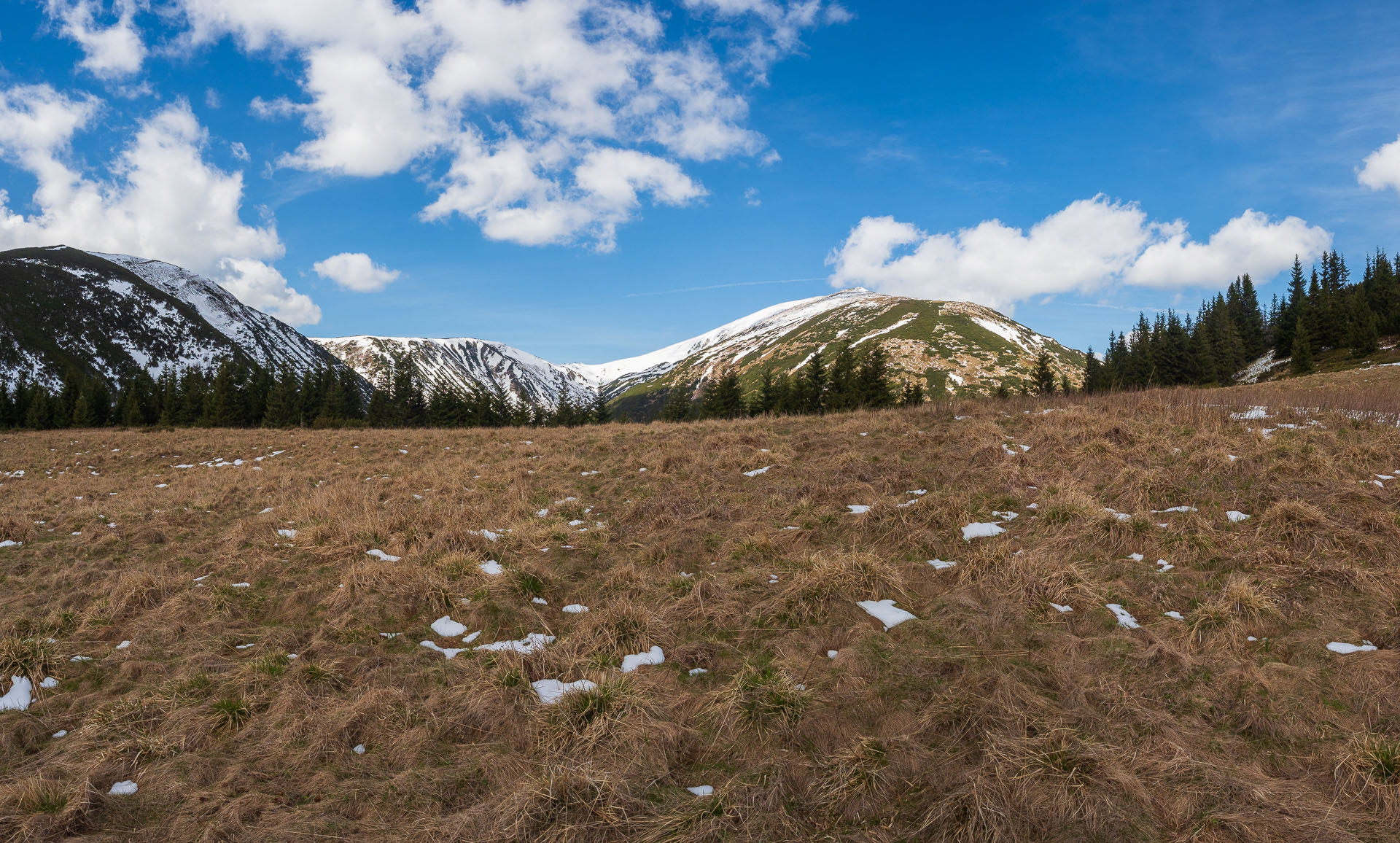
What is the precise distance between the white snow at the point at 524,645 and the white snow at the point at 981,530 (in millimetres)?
6216

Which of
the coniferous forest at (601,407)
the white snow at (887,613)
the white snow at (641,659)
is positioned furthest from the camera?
the coniferous forest at (601,407)

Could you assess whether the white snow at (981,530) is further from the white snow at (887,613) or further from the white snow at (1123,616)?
the white snow at (887,613)

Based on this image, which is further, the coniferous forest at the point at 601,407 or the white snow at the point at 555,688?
the coniferous forest at the point at 601,407

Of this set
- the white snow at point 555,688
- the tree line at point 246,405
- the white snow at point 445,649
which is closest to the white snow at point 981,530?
the white snow at point 555,688

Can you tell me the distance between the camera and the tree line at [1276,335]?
68812 millimetres

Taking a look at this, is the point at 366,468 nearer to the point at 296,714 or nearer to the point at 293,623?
the point at 293,623

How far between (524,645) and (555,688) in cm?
110

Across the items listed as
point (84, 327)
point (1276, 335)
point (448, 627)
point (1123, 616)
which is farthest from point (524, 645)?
point (84, 327)

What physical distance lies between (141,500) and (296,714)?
14291 millimetres

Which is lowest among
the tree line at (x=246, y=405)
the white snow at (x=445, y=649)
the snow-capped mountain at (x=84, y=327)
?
the white snow at (x=445, y=649)

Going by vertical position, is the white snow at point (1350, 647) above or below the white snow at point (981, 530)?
below

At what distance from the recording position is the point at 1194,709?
4898mm

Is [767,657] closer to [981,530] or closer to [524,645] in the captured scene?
[524,645]

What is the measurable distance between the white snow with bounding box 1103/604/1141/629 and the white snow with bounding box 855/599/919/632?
222 centimetres
